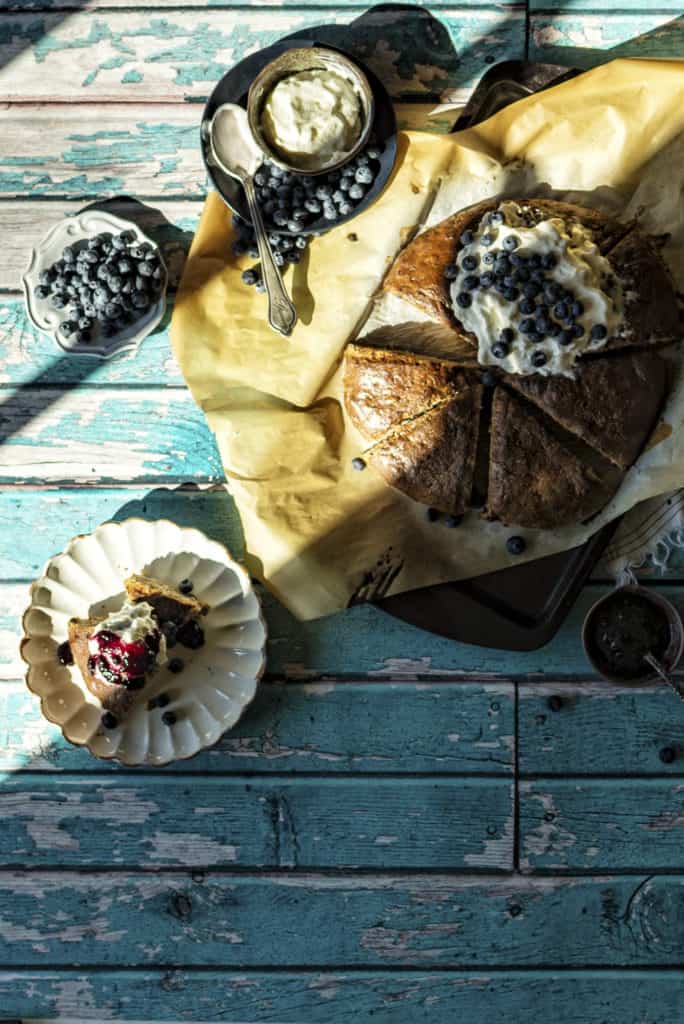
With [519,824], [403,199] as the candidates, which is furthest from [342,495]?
[519,824]

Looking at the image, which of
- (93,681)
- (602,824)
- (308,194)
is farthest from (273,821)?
(308,194)

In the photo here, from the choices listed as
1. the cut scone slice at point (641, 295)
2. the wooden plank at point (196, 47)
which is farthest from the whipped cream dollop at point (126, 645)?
the wooden plank at point (196, 47)

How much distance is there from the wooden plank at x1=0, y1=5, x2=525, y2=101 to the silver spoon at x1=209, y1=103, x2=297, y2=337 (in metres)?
0.37

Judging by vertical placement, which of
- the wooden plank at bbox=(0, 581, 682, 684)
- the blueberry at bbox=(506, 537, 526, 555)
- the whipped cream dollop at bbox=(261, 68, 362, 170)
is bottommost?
the wooden plank at bbox=(0, 581, 682, 684)

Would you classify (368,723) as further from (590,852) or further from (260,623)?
(590,852)

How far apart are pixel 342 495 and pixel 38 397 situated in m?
1.30

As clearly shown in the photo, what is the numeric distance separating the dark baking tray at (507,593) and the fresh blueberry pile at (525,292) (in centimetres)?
60

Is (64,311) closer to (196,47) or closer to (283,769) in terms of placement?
(196,47)

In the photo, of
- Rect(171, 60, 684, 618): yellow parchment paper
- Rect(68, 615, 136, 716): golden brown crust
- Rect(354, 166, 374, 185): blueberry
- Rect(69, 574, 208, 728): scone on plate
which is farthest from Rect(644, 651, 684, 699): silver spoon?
Rect(354, 166, 374, 185): blueberry

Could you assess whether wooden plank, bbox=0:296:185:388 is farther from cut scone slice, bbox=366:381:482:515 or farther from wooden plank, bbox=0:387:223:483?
cut scone slice, bbox=366:381:482:515

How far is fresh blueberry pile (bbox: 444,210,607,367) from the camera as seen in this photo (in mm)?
3363

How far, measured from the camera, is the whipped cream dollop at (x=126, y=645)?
358 cm

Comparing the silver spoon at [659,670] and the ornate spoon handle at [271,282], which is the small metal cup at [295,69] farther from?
the silver spoon at [659,670]

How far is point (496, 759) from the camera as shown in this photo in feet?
12.9
